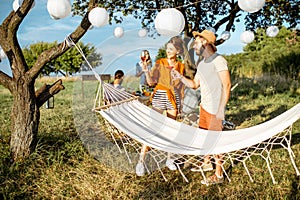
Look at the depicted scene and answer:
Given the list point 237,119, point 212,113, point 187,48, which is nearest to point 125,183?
point 212,113

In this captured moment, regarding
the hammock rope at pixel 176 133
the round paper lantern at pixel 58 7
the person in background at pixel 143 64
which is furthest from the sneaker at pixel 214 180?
the round paper lantern at pixel 58 7

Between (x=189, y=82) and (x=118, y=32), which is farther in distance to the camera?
(x=118, y=32)

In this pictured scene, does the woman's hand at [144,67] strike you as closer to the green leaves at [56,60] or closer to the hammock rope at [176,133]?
the hammock rope at [176,133]

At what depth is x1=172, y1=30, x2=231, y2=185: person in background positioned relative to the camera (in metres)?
2.41

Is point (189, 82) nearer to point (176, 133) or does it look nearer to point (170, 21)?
point (176, 133)

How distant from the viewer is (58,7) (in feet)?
7.60

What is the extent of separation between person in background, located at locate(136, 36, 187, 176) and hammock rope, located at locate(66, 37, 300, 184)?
0.14 m

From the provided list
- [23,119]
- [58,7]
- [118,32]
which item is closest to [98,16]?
[58,7]

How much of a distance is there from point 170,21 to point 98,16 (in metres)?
0.51

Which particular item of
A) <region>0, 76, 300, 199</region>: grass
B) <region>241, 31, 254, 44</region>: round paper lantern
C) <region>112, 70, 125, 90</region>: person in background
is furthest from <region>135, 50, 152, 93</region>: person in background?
<region>241, 31, 254, 44</region>: round paper lantern

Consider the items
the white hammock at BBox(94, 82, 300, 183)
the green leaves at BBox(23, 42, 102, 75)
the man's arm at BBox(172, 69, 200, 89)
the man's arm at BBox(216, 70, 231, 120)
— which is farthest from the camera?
the green leaves at BBox(23, 42, 102, 75)

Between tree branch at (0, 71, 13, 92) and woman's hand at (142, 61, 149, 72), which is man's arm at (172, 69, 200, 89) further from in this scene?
tree branch at (0, 71, 13, 92)

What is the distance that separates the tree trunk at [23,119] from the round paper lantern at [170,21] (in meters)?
1.17

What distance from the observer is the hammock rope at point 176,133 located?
2297 mm
